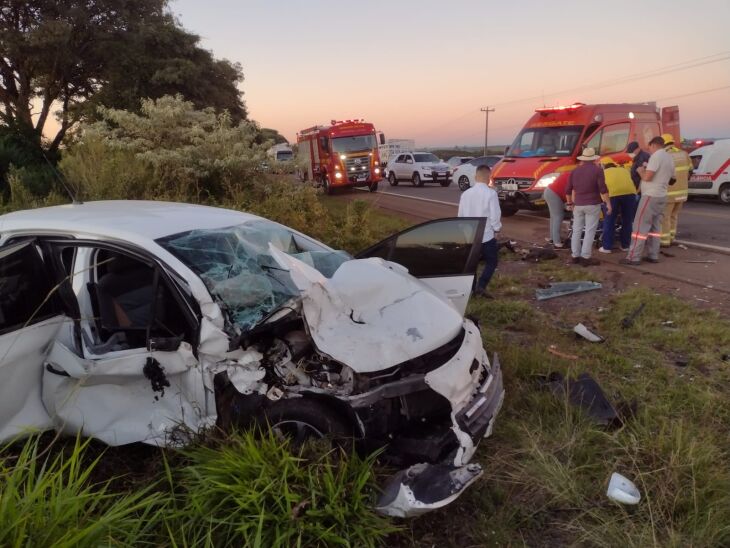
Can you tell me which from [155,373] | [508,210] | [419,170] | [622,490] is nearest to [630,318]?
[622,490]

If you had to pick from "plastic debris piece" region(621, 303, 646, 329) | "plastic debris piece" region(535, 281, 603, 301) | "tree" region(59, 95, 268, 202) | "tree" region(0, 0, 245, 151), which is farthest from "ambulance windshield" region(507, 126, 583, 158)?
"tree" region(0, 0, 245, 151)

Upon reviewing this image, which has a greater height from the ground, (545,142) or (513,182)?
(545,142)

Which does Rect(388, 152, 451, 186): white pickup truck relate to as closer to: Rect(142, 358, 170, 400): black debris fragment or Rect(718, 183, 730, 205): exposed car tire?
Rect(718, 183, 730, 205): exposed car tire

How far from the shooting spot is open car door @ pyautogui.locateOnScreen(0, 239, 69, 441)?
277 centimetres

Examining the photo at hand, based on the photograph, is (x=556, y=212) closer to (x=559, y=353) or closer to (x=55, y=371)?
(x=559, y=353)

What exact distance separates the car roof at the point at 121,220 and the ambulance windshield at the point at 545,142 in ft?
28.6

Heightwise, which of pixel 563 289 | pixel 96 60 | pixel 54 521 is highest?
pixel 96 60

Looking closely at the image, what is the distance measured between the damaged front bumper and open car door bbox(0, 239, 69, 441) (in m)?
1.96


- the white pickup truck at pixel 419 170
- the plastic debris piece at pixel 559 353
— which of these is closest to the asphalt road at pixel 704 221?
the white pickup truck at pixel 419 170

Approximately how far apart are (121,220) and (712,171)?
14.8 metres

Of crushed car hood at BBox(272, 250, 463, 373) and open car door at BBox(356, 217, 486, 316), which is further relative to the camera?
open car door at BBox(356, 217, 486, 316)

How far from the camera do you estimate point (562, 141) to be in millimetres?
10742

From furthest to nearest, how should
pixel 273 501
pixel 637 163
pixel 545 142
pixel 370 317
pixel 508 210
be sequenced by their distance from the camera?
1. pixel 508 210
2. pixel 545 142
3. pixel 637 163
4. pixel 370 317
5. pixel 273 501

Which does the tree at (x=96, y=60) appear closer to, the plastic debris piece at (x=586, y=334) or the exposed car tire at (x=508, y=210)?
the exposed car tire at (x=508, y=210)
